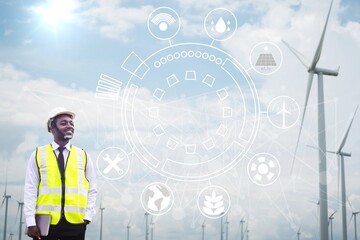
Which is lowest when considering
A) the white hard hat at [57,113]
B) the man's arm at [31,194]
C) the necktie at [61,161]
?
the man's arm at [31,194]

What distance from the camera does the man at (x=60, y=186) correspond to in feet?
38.3

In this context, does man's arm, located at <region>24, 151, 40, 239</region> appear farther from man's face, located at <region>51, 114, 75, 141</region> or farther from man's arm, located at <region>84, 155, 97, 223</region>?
man's arm, located at <region>84, 155, 97, 223</region>

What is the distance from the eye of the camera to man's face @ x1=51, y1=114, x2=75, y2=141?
1187 cm

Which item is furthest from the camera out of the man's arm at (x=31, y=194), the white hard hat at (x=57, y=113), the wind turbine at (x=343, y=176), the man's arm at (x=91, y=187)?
the wind turbine at (x=343, y=176)

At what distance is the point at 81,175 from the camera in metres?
12.0

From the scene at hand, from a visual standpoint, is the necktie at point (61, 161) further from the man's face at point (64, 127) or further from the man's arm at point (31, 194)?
the man's arm at point (31, 194)

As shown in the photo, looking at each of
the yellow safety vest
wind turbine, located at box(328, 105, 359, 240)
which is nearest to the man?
the yellow safety vest

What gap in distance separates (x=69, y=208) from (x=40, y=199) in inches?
20.8

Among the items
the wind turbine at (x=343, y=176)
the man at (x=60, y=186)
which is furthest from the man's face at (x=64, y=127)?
the wind turbine at (x=343, y=176)

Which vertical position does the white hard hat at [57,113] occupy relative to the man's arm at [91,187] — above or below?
above

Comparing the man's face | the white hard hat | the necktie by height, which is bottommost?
the necktie

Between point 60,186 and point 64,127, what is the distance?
103 centimetres

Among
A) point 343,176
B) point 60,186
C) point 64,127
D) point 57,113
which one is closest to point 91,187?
point 60,186

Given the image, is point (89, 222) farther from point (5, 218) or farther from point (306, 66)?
point (5, 218)
